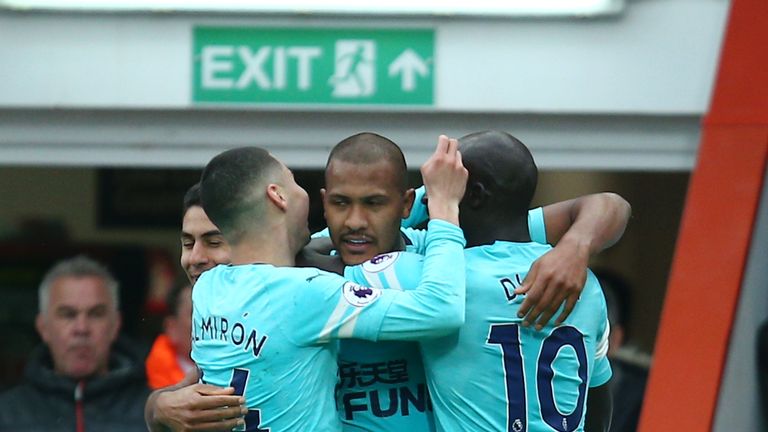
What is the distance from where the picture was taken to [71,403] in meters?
5.38

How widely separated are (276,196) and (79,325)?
93.8 inches

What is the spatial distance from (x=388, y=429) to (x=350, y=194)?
Result: 547mm

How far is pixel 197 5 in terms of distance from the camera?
681cm

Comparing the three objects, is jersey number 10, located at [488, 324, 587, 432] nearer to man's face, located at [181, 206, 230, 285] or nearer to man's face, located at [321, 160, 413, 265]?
man's face, located at [321, 160, 413, 265]

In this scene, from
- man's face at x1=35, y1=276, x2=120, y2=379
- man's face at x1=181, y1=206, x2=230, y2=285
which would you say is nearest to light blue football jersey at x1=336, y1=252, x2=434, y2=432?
man's face at x1=181, y1=206, x2=230, y2=285

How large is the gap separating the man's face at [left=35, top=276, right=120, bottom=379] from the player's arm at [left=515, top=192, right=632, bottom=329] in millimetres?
2277

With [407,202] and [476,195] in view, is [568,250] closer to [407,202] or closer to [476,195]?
[476,195]

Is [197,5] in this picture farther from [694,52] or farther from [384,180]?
[384,180]

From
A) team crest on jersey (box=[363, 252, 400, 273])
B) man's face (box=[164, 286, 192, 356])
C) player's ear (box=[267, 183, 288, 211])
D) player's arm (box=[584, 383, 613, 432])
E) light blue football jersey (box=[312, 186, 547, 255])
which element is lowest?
man's face (box=[164, 286, 192, 356])

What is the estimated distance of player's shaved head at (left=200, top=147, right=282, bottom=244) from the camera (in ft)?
11.3

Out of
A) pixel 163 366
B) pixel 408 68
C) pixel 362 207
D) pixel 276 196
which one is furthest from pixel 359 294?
pixel 408 68

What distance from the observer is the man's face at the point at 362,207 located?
133 inches

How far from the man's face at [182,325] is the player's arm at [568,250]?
2527 millimetres

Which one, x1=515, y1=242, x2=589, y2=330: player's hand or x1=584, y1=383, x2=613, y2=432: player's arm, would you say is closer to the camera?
x1=515, y1=242, x2=589, y2=330: player's hand
